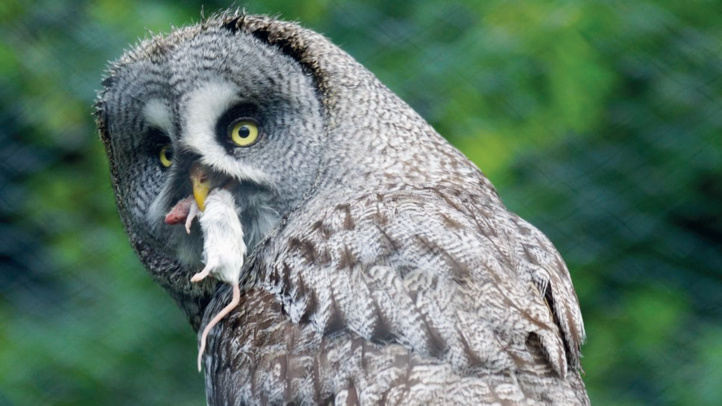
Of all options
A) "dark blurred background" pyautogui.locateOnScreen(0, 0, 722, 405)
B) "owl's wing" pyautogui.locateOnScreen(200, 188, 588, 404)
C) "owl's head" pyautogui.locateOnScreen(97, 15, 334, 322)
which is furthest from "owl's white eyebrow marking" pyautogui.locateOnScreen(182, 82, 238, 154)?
"dark blurred background" pyautogui.locateOnScreen(0, 0, 722, 405)

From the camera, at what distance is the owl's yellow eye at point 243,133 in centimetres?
144

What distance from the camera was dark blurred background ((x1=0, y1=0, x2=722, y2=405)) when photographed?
7.36ft

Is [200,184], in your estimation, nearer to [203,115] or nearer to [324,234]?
[203,115]

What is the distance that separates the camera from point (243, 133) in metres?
1.44

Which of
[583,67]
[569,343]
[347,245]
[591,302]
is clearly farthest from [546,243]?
[591,302]

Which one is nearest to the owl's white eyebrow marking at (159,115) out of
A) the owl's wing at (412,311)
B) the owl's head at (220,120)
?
the owl's head at (220,120)

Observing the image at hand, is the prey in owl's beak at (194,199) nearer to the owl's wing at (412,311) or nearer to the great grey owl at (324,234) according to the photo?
the great grey owl at (324,234)

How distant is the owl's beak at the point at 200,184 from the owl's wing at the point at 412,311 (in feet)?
0.48

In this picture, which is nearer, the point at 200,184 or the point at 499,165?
the point at 200,184

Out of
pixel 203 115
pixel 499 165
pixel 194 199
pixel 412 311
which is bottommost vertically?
pixel 499 165

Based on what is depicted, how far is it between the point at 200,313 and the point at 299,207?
1.05 feet

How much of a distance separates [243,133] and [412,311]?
1.39 feet

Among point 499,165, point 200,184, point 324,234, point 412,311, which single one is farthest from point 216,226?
point 499,165

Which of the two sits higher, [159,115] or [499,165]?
[159,115]
